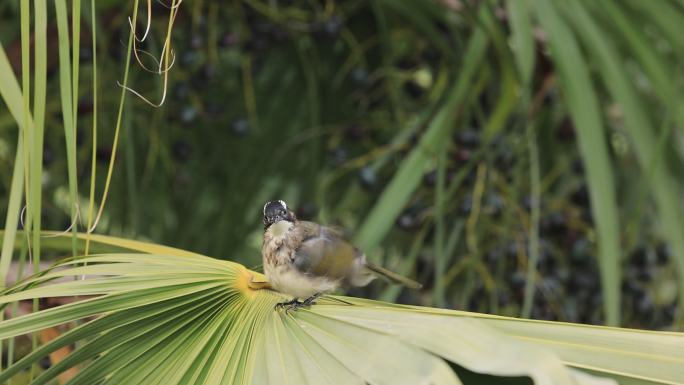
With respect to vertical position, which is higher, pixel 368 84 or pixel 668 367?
pixel 368 84

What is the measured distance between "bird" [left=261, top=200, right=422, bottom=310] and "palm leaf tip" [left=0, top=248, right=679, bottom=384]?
133mm

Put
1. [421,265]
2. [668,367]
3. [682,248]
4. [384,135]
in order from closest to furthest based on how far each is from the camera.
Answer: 1. [668,367]
2. [682,248]
3. [421,265]
4. [384,135]

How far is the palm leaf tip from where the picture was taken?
0.70 m

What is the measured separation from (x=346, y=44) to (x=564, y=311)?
0.58m

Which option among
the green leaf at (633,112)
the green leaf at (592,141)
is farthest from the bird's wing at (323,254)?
the green leaf at (633,112)

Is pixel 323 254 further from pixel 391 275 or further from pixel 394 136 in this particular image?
pixel 394 136

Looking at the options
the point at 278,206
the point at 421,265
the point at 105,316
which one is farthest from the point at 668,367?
the point at 421,265

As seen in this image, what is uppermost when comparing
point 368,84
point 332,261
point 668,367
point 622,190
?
point 368,84

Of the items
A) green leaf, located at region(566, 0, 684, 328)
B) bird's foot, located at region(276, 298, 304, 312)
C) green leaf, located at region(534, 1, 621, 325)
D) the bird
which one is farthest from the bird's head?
green leaf, located at region(566, 0, 684, 328)

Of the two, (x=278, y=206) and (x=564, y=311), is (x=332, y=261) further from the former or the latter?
(x=564, y=311)

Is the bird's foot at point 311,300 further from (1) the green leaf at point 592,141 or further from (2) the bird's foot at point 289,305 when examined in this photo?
(1) the green leaf at point 592,141

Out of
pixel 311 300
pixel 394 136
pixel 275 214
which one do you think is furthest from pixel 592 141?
pixel 311 300

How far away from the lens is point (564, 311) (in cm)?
200

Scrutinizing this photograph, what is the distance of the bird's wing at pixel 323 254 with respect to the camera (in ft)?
3.45
